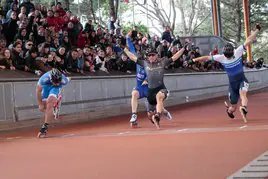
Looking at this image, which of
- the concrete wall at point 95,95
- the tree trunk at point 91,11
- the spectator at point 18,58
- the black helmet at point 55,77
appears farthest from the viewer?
the tree trunk at point 91,11

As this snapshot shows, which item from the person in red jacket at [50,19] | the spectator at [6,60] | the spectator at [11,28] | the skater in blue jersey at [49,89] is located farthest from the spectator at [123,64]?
the skater in blue jersey at [49,89]

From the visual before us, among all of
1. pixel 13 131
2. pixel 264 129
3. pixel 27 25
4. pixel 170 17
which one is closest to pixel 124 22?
pixel 170 17

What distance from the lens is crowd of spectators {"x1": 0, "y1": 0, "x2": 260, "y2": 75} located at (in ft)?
58.4

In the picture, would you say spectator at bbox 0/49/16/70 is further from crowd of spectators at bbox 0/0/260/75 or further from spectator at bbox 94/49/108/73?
spectator at bbox 94/49/108/73

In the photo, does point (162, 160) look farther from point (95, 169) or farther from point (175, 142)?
point (175, 142)

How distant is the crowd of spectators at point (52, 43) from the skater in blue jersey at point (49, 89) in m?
3.98

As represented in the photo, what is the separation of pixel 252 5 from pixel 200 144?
54322mm

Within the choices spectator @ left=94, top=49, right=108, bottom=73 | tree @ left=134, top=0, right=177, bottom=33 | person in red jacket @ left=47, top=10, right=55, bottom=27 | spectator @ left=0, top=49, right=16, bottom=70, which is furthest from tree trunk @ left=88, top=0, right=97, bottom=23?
spectator @ left=0, top=49, right=16, bottom=70

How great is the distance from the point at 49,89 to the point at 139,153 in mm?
5135

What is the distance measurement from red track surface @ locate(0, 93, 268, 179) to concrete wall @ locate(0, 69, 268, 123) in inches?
127

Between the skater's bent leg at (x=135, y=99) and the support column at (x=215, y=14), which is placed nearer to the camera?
the skater's bent leg at (x=135, y=99)

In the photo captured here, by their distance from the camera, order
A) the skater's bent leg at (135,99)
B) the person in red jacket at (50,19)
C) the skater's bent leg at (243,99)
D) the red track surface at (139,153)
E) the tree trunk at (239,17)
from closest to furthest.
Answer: the red track surface at (139,153) < the skater's bent leg at (243,99) < the skater's bent leg at (135,99) < the person in red jacket at (50,19) < the tree trunk at (239,17)

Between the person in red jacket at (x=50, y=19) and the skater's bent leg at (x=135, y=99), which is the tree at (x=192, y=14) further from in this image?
the skater's bent leg at (x=135, y=99)

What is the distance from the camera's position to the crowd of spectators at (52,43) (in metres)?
17.8
